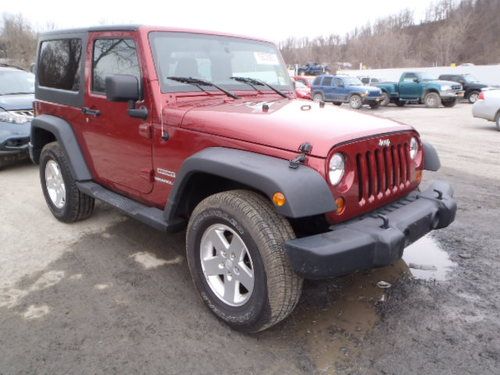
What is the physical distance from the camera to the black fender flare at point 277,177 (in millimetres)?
2283

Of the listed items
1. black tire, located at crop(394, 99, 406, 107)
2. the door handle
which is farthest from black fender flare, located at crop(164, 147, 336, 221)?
black tire, located at crop(394, 99, 406, 107)

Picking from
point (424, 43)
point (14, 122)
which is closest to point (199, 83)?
point (14, 122)

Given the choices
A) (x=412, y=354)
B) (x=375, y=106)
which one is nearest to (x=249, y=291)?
(x=412, y=354)

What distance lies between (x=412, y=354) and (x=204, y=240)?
1477mm

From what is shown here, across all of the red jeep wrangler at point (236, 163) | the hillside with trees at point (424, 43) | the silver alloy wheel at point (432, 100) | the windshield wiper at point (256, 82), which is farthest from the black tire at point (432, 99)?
the hillside with trees at point (424, 43)

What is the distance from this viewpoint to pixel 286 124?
265 cm

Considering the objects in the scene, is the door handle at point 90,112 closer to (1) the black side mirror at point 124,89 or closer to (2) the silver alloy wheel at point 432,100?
(1) the black side mirror at point 124,89

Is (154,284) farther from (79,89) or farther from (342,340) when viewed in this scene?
(79,89)

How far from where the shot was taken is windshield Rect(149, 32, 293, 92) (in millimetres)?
3355

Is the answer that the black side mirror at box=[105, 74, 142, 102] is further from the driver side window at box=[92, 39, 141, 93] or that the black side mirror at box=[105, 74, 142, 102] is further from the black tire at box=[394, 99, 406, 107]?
the black tire at box=[394, 99, 406, 107]

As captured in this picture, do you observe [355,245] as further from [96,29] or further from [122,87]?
[96,29]

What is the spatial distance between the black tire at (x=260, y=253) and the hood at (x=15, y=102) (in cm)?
567

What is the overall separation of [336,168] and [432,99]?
68.9 ft

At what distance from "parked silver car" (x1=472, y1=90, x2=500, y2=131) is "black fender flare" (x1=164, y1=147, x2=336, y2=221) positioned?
1207 cm
